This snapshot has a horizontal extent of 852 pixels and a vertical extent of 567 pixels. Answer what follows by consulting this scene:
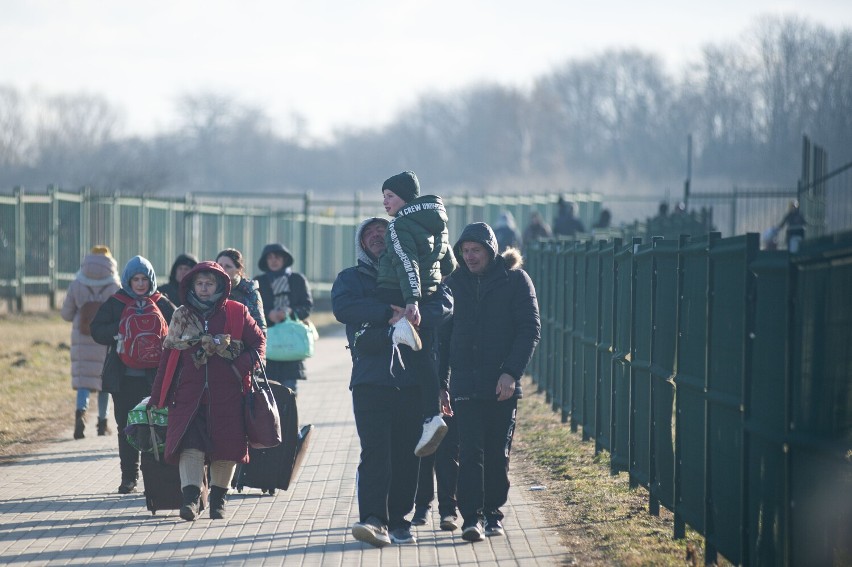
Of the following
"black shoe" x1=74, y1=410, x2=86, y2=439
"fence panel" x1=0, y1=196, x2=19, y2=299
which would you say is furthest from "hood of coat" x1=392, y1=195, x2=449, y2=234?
"fence panel" x1=0, y1=196, x2=19, y2=299

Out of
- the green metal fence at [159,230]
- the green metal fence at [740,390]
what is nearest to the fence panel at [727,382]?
Result: the green metal fence at [740,390]

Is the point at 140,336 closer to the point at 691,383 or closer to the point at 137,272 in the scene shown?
the point at 137,272

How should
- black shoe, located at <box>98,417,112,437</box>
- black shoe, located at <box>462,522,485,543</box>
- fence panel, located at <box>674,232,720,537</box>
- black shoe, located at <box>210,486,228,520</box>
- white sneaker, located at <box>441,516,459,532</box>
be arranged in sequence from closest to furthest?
fence panel, located at <box>674,232,720,537</box>, black shoe, located at <box>462,522,485,543</box>, white sneaker, located at <box>441,516,459,532</box>, black shoe, located at <box>210,486,228,520</box>, black shoe, located at <box>98,417,112,437</box>

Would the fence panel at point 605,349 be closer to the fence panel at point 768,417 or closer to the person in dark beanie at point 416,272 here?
the person in dark beanie at point 416,272

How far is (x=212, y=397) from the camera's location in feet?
26.2

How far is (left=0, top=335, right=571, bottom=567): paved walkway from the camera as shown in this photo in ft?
23.9

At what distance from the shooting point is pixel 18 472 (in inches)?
407

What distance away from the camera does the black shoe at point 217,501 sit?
8.36 m

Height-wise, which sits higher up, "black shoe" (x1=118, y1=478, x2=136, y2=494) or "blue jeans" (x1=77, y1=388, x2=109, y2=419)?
"blue jeans" (x1=77, y1=388, x2=109, y2=419)

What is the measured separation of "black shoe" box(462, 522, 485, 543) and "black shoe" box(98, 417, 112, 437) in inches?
212

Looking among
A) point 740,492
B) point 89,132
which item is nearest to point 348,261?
point 740,492

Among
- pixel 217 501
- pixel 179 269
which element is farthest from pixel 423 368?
pixel 179 269

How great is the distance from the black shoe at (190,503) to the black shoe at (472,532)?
1537 millimetres

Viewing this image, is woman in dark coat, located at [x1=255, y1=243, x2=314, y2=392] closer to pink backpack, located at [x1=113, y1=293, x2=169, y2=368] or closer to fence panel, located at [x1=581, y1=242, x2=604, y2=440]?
pink backpack, located at [x1=113, y1=293, x2=169, y2=368]
